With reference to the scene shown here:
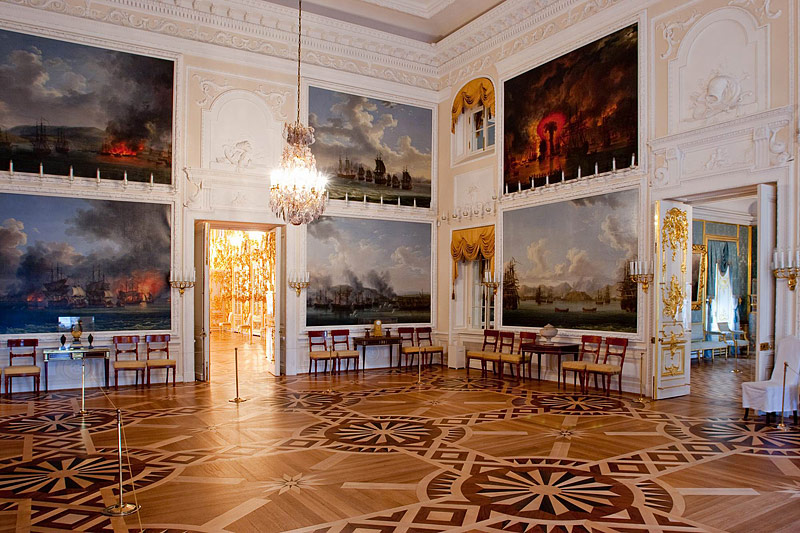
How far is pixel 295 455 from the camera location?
591 cm

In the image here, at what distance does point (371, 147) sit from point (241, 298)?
10.7 m

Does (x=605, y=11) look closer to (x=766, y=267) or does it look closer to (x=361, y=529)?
(x=766, y=267)

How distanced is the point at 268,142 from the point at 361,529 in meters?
9.50

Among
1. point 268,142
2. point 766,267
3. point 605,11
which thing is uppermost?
point 605,11

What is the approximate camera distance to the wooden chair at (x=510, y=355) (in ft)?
35.9

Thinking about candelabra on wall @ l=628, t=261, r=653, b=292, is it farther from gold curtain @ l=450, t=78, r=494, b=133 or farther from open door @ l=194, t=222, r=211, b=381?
open door @ l=194, t=222, r=211, b=381

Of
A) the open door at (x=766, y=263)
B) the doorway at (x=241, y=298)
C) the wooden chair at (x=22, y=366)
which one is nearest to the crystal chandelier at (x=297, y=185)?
the doorway at (x=241, y=298)

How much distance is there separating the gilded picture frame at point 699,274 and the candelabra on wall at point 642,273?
635 centimetres

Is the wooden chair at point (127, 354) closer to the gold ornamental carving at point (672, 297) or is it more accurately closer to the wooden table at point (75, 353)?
the wooden table at point (75, 353)

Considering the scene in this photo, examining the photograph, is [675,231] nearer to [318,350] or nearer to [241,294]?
[318,350]

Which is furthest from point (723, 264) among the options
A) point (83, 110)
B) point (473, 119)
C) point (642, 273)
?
point (83, 110)

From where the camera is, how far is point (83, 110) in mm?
10453

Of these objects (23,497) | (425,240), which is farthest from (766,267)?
(23,497)

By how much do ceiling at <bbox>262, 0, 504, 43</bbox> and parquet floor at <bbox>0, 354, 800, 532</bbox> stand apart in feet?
26.2
